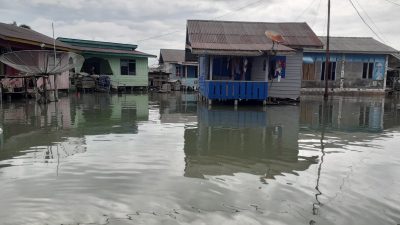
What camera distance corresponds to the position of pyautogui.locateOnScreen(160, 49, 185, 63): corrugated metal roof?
1416 inches

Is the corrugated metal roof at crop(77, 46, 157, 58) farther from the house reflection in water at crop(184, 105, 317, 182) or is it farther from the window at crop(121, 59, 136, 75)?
the house reflection in water at crop(184, 105, 317, 182)

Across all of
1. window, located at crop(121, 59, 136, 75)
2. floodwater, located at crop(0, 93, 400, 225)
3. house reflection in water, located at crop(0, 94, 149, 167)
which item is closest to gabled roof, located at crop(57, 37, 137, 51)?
window, located at crop(121, 59, 136, 75)

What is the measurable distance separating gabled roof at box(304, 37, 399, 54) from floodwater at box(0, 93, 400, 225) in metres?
18.5

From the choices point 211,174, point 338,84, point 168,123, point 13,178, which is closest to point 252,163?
point 211,174

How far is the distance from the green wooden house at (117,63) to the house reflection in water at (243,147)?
17.9 m

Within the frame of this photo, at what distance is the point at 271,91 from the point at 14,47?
13.2 meters

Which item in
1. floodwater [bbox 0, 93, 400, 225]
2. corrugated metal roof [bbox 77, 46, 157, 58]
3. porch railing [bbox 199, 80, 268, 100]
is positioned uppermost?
corrugated metal roof [bbox 77, 46, 157, 58]

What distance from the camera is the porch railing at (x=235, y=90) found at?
15.9 m

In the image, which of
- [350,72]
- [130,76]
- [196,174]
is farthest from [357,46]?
Answer: [196,174]

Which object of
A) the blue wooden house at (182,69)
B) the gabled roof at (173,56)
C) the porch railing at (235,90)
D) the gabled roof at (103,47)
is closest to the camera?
the porch railing at (235,90)

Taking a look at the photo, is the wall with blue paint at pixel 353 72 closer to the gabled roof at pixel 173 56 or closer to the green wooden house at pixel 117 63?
the gabled roof at pixel 173 56

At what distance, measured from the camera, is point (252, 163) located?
6.21 metres

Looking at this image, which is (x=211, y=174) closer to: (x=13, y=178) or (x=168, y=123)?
(x=13, y=178)

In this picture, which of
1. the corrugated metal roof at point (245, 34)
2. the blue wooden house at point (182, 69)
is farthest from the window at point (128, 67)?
the corrugated metal roof at point (245, 34)
